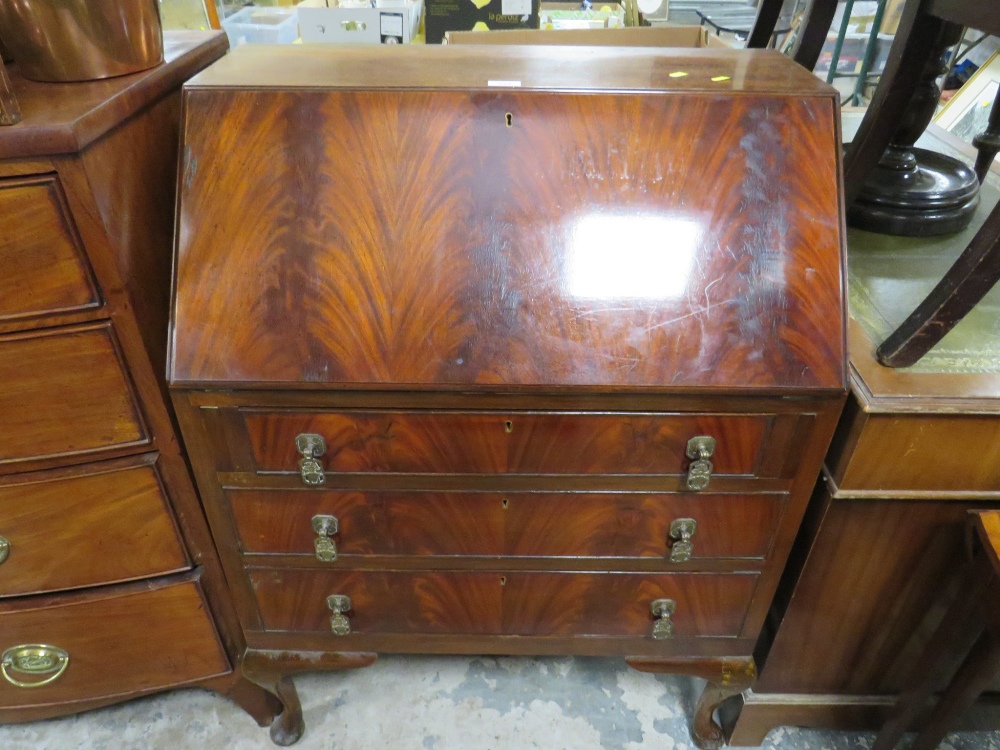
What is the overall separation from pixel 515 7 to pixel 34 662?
205 cm

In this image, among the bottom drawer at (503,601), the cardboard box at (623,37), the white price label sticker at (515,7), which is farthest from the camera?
the white price label sticker at (515,7)

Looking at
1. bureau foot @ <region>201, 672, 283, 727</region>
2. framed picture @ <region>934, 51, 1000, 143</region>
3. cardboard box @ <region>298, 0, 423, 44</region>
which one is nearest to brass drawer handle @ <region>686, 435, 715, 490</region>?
bureau foot @ <region>201, 672, 283, 727</region>

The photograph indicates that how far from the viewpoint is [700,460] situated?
882 mm

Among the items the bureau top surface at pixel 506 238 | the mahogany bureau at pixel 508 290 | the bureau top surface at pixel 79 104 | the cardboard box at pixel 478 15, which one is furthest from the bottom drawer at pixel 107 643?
the cardboard box at pixel 478 15

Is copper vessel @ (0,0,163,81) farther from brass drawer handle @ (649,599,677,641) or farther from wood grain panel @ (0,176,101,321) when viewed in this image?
brass drawer handle @ (649,599,677,641)

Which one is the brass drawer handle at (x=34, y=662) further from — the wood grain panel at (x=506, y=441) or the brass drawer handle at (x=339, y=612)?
the wood grain panel at (x=506, y=441)

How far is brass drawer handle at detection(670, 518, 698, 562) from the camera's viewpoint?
96cm

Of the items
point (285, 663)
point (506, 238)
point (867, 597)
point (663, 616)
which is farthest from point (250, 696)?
point (867, 597)

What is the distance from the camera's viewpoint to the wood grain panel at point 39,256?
736mm

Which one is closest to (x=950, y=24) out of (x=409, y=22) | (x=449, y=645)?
(x=449, y=645)

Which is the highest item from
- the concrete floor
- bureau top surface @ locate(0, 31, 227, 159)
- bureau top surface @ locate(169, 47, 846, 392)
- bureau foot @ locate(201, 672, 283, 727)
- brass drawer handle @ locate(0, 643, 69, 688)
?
bureau top surface @ locate(0, 31, 227, 159)

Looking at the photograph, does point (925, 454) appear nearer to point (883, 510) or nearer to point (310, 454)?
point (883, 510)

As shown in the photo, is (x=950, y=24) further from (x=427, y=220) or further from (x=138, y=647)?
(x=138, y=647)

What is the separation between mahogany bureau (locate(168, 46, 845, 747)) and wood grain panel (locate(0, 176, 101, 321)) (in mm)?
109
